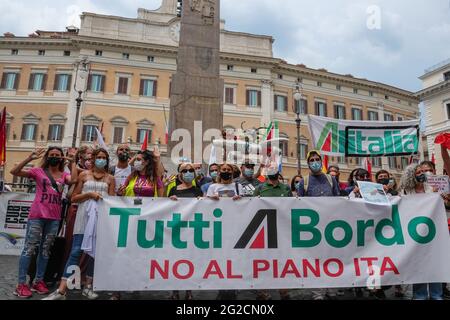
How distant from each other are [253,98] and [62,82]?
59.6 feet

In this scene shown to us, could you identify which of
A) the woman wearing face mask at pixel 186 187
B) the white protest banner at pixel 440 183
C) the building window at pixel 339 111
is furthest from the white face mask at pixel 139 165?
the building window at pixel 339 111

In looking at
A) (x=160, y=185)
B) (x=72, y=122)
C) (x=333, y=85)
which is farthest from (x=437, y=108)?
(x=160, y=185)

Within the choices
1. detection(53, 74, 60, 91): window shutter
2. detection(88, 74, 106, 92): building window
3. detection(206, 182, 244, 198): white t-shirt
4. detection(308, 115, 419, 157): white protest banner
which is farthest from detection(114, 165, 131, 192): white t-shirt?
detection(53, 74, 60, 91): window shutter

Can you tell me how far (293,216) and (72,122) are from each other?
29833 millimetres

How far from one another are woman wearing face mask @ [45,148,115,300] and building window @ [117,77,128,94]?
28827 mm

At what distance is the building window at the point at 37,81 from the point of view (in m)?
30.6

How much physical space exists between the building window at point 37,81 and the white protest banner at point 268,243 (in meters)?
32.0

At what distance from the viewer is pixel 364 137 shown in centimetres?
579

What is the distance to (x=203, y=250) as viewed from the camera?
356 centimetres

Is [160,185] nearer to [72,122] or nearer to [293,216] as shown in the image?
[293,216]

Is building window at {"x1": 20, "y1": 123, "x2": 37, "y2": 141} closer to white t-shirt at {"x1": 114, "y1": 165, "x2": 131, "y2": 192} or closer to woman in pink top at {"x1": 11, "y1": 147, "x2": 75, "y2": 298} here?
white t-shirt at {"x1": 114, "y1": 165, "x2": 131, "y2": 192}

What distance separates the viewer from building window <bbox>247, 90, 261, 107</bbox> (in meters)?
33.1

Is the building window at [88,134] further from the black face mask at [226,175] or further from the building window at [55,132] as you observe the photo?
the black face mask at [226,175]

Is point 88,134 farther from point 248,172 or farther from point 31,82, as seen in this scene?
point 248,172
